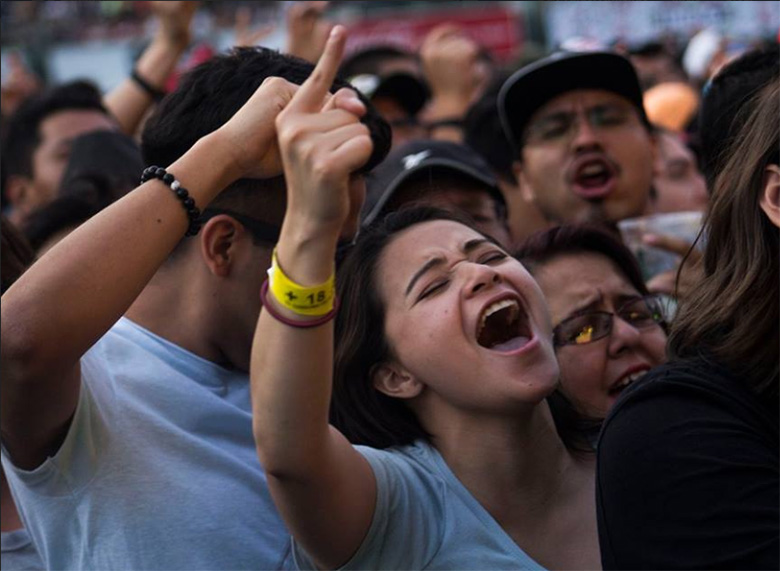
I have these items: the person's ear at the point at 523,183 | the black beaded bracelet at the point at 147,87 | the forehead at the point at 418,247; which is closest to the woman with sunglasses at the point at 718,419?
the forehead at the point at 418,247

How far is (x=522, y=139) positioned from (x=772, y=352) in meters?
2.28

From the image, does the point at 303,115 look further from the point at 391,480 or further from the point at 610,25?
the point at 610,25

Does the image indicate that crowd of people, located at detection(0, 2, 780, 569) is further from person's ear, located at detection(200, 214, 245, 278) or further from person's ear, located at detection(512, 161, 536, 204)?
person's ear, located at detection(512, 161, 536, 204)

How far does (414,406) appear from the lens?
2.31m

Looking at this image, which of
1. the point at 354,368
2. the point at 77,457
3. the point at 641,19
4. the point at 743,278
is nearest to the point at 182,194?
the point at 77,457

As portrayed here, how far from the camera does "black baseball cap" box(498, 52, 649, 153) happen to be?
3789mm

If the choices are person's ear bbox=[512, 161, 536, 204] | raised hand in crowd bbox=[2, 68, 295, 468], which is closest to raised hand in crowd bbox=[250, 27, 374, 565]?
raised hand in crowd bbox=[2, 68, 295, 468]

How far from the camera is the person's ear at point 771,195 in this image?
1.78 metres

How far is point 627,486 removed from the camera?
1664 mm

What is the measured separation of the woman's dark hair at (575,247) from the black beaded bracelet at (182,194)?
1.12 meters

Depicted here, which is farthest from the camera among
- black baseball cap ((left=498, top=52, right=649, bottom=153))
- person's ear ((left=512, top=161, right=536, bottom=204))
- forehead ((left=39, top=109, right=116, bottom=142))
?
forehead ((left=39, top=109, right=116, bottom=142))

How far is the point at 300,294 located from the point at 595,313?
1259 millimetres

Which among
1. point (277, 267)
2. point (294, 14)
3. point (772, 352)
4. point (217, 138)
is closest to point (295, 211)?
point (277, 267)

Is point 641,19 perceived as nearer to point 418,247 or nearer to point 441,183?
point 441,183
